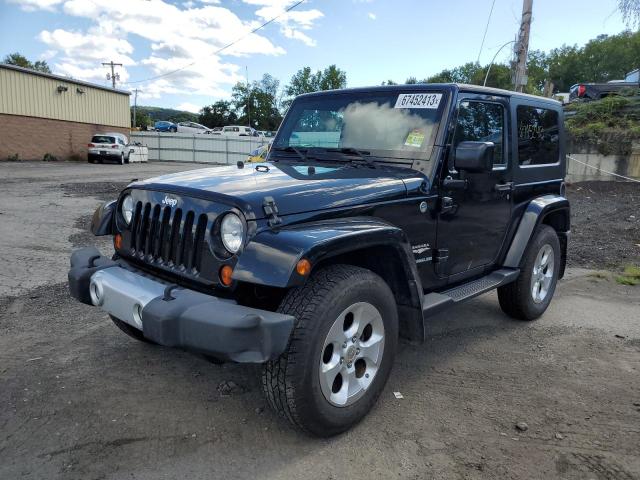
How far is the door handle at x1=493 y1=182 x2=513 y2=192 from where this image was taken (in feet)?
13.1

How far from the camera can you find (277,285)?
2.33 m

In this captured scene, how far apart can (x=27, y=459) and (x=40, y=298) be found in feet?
8.88

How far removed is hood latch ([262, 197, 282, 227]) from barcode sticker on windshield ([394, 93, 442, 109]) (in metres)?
1.53

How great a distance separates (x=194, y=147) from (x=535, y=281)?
33052 millimetres

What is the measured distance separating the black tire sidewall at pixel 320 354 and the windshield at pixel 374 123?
1147 mm

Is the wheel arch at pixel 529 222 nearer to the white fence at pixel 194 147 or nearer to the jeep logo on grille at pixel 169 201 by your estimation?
the jeep logo on grille at pixel 169 201

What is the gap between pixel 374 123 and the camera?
12.2 feet

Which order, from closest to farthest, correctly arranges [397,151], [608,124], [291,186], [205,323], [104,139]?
[205,323]
[291,186]
[397,151]
[608,124]
[104,139]

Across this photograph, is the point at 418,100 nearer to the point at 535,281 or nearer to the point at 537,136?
the point at 537,136

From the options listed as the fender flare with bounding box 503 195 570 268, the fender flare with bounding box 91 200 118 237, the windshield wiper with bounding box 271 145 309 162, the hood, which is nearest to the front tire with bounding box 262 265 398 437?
the hood

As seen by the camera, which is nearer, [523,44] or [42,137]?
[523,44]

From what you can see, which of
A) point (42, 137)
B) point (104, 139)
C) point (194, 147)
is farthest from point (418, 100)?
point (194, 147)

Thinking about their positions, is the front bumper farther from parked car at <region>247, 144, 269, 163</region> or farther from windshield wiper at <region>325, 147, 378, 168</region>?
parked car at <region>247, 144, 269, 163</region>

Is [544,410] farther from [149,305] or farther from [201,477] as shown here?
[149,305]
